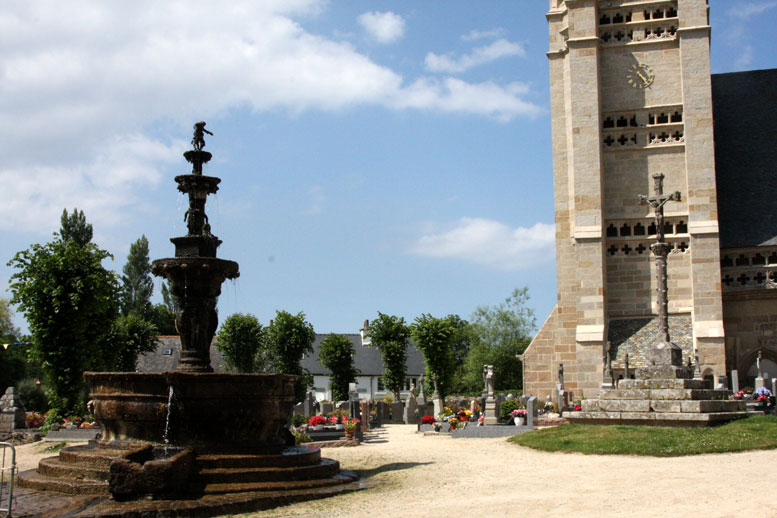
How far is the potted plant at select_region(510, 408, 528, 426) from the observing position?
25.0 m

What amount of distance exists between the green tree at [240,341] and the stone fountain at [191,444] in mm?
37364

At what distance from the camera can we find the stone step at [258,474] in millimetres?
11453

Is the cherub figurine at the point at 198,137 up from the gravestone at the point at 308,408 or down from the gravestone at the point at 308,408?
up

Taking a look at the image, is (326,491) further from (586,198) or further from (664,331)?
(586,198)

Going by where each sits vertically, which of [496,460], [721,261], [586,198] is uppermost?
[586,198]

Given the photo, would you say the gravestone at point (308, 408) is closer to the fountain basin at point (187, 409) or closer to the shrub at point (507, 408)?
the shrub at point (507, 408)

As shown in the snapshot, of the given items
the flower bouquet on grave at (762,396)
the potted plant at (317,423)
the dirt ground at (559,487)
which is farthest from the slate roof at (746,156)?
the dirt ground at (559,487)

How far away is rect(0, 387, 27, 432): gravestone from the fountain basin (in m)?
18.4

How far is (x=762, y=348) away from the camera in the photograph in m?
33.6

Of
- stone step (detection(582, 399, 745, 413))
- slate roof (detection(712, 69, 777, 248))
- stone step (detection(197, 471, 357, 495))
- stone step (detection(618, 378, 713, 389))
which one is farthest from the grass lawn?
slate roof (detection(712, 69, 777, 248))

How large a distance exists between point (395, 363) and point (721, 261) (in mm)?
24754

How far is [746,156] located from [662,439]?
27029mm

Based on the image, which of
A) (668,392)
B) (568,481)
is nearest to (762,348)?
(668,392)

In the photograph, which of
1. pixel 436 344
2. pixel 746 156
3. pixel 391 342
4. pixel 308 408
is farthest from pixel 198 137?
pixel 391 342
